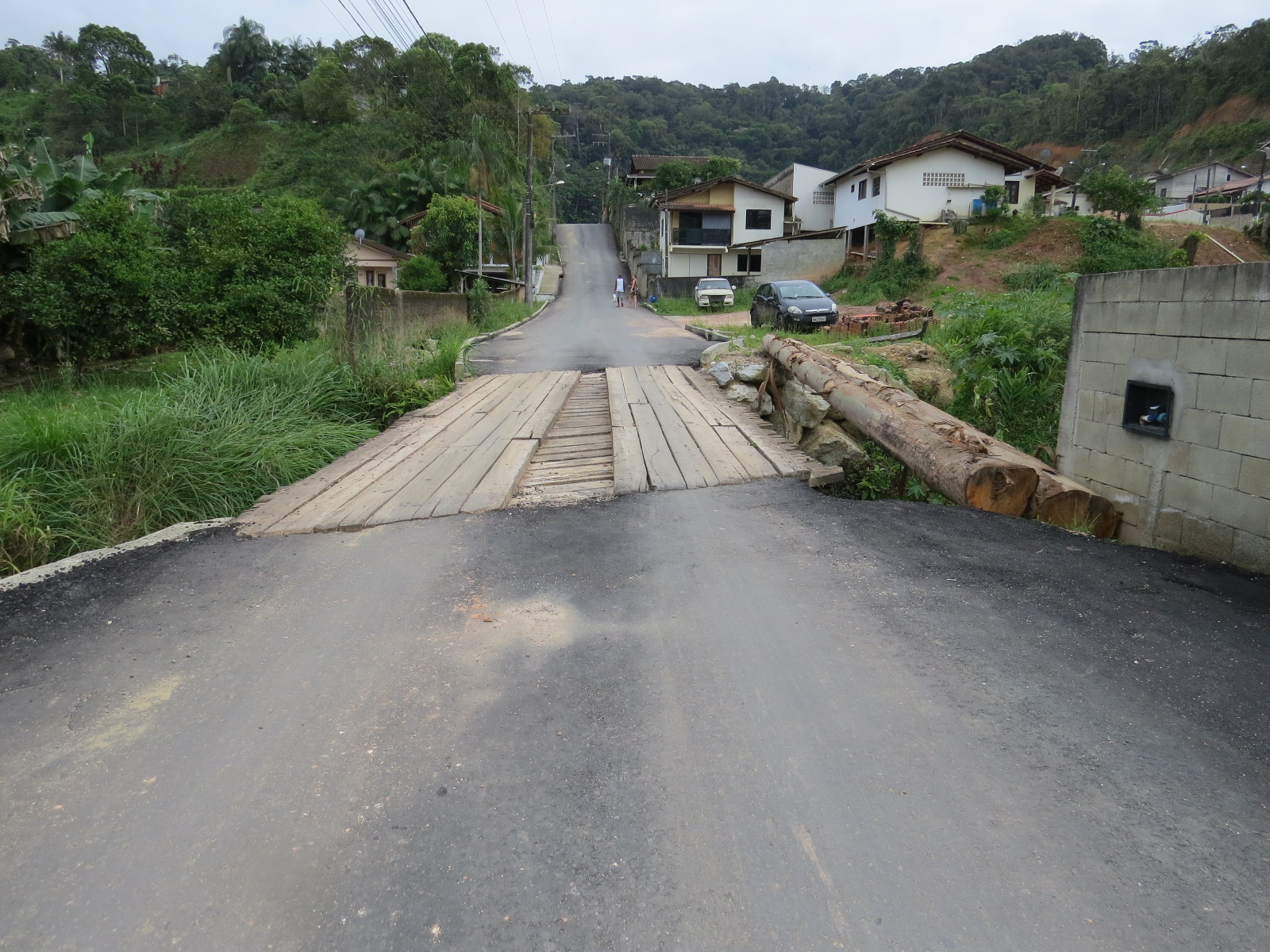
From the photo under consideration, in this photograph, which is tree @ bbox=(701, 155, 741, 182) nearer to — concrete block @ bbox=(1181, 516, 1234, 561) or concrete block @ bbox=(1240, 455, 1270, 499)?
concrete block @ bbox=(1181, 516, 1234, 561)

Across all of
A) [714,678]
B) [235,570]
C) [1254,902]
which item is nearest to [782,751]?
[714,678]

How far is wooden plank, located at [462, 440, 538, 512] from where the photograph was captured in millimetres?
5578

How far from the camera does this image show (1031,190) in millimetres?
40750

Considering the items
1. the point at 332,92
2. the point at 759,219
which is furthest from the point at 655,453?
the point at 332,92

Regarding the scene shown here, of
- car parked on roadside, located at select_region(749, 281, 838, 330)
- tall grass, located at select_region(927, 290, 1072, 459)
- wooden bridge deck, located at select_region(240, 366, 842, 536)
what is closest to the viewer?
wooden bridge deck, located at select_region(240, 366, 842, 536)

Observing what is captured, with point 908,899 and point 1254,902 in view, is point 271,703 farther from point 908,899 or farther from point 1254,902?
point 1254,902

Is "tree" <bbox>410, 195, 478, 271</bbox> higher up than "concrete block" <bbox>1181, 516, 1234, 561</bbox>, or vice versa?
"tree" <bbox>410, 195, 478, 271</bbox>

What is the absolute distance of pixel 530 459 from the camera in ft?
22.7

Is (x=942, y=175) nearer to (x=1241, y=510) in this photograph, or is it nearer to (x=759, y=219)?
(x=759, y=219)

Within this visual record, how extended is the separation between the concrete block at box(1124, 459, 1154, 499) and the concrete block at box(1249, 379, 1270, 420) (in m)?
0.88

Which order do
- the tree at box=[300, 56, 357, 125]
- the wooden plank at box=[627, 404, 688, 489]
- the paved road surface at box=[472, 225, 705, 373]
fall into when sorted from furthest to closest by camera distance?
the tree at box=[300, 56, 357, 125]
the paved road surface at box=[472, 225, 705, 373]
the wooden plank at box=[627, 404, 688, 489]

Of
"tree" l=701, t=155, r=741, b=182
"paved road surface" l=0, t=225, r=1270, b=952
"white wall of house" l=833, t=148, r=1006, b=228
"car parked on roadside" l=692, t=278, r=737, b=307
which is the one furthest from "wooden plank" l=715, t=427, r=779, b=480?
"tree" l=701, t=155, r=741, b=182

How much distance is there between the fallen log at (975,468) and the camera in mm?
5598

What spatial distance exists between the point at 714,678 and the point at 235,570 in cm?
287
